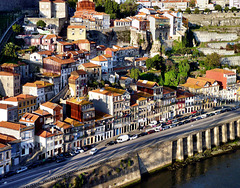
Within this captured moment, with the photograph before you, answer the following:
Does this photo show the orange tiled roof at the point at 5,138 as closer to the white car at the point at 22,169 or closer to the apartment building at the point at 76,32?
the white car at the point at 22,169

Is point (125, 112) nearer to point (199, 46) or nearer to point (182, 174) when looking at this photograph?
point (182, 174)

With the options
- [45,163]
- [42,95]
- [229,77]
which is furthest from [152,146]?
[229,77]

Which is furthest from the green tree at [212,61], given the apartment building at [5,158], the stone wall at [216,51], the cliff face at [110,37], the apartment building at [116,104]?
the apartment building at [5,158]

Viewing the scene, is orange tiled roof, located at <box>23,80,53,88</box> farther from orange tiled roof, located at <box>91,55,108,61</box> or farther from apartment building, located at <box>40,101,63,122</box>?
orange tiled roof, located at <box>91,55,108,61</box>

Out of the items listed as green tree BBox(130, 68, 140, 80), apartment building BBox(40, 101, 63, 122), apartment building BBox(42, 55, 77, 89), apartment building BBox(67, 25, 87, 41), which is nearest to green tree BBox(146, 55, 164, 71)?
green tree BBox(130, 68, 140, 80)

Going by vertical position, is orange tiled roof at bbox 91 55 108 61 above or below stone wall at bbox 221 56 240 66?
above

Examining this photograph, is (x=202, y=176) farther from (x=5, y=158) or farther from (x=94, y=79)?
(x=94, y=79)
